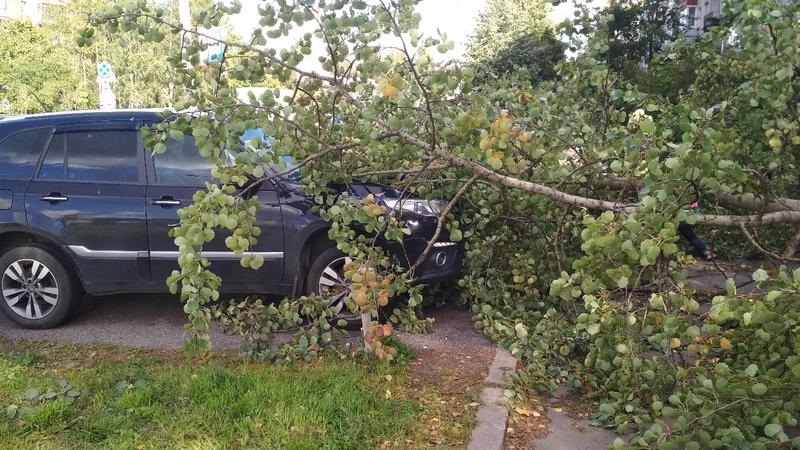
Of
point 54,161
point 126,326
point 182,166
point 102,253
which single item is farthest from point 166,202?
point 126,326

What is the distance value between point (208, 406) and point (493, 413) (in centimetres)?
170

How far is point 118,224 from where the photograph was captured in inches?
213

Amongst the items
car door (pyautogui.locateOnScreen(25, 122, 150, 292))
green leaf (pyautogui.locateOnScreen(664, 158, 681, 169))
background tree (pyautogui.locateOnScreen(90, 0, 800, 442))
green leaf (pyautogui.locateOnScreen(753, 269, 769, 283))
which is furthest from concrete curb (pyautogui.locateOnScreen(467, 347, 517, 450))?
car door (pyautogui.locateOnScreen(25, 122, 150, 292))

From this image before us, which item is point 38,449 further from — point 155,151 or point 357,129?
point 357,129

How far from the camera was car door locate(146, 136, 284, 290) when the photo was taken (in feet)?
17.5

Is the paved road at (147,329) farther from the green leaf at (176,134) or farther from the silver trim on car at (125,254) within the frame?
the green leaf at (176,134)

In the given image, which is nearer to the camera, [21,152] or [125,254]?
[125,254]

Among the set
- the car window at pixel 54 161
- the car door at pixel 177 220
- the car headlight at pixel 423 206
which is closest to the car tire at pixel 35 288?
the car window at pixel 54 161

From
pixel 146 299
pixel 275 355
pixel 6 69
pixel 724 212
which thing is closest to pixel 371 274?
pixel 275 355

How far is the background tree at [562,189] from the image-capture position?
2.92 meters

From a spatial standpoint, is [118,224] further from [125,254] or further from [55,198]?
[55,198]

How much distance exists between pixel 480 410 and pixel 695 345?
1.30 meters

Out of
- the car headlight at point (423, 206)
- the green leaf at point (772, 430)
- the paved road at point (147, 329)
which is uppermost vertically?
the car headlight at point (423, 206)

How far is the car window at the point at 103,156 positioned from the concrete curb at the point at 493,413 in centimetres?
334
